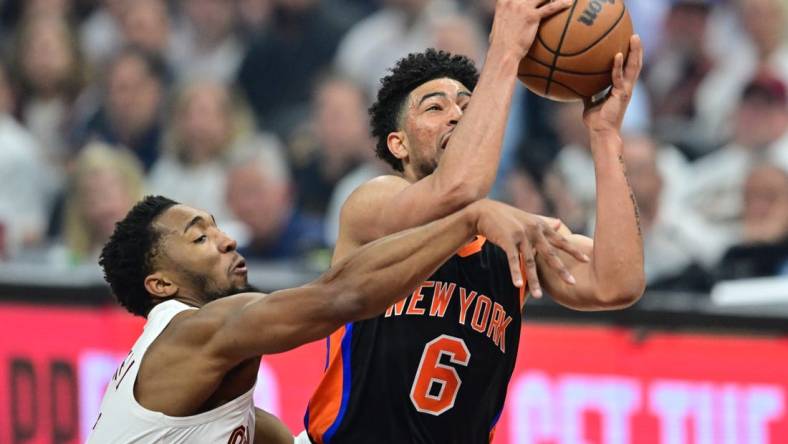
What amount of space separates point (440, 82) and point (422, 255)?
1151 mm

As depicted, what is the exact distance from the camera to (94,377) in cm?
746

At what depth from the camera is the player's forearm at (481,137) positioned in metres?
4.25

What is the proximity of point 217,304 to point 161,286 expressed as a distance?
510mm

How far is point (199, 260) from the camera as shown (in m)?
4.94

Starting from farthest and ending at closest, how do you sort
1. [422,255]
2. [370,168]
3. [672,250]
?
[370,168] < [672,250] < [422,255]

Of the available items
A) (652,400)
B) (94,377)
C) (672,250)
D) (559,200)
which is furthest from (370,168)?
(652,400)

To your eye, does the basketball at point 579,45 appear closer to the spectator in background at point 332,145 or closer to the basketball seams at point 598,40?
the basketball seams at point 598,40

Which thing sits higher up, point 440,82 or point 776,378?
point 440,82

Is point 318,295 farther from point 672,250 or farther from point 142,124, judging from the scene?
point 142,124

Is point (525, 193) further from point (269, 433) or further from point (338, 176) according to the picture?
point (269, 433)

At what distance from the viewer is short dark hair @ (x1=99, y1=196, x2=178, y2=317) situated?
16.4ft

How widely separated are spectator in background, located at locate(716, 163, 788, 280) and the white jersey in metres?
4.12

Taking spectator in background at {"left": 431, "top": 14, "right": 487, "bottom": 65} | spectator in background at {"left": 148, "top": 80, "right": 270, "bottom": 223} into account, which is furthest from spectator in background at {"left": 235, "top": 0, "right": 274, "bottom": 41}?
spectator in background at {"left": 431, "top": 14, "right": 487, "bottom": 65}

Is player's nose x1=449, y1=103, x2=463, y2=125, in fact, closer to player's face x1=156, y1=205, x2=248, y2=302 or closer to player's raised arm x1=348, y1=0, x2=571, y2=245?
player's raised arm x1=348, y1=0, x2=571, y2=245
